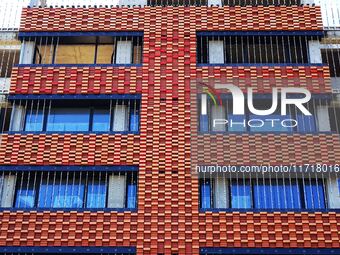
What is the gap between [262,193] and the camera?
68.3 ft

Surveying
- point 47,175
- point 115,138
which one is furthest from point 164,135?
point 47,175

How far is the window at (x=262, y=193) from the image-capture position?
20.6 meters

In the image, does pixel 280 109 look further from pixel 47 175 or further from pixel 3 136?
pixel 3 136

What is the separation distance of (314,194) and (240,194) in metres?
2.73

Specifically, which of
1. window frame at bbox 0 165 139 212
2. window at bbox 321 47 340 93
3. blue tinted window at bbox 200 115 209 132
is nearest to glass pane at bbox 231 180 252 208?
blue tinted window at bbox 200 115 209 132

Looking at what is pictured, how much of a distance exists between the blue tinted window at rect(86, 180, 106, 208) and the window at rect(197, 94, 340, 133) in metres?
4.43

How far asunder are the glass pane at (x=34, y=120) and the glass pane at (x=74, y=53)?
9.62 ft

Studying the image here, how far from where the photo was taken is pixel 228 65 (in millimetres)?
22922

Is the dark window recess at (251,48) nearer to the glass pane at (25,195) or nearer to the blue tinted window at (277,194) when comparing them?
the blue tinted window at (277,194)

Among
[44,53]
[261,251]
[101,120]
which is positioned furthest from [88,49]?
[261,251]

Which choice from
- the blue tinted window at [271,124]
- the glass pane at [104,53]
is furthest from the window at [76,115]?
the blue tinted window at [271,124]

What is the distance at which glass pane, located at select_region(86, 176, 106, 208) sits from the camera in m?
20.9

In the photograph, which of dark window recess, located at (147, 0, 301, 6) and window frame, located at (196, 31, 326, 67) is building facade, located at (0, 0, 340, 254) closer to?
window frame, located at (196, 31, 326, 67)

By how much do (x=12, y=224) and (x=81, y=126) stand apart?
4750mm
